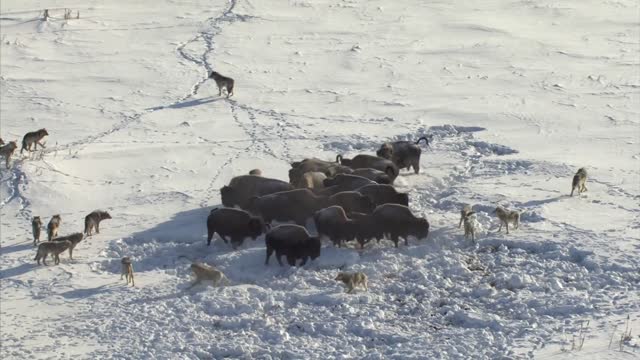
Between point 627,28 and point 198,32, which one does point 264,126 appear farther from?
point 627,28

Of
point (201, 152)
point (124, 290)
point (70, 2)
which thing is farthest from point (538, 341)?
point (70, 2)

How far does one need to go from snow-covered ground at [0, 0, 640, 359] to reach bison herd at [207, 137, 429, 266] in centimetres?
33

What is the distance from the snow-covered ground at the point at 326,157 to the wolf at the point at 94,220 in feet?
1.23

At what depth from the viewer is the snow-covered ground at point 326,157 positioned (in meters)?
15.9

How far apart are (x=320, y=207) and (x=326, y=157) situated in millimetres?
4801

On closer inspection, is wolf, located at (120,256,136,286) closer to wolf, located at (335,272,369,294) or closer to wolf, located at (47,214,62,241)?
wolf, located at (47,214,62,241)

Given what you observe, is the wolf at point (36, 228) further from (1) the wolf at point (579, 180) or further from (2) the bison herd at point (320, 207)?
(1) the wolf at point (579, 180)

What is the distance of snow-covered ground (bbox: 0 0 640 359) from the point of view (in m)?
15.9

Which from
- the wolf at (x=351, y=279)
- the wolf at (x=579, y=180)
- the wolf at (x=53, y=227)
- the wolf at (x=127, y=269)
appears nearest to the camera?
the wolf at (x=351, y=279)

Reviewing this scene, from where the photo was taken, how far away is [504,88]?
98.6 feet

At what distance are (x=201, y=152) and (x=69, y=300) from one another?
7912mm

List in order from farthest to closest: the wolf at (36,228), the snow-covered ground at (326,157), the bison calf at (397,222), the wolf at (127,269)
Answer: the wolf at (36,228)
the bison calf at (397,222)
the wolf at (127,269)
the snow-covered ground at (326,157)

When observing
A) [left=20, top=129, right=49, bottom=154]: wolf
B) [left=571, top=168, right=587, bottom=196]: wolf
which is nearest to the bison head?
[left=571, top=168, right=587, bottom=196]: wolf

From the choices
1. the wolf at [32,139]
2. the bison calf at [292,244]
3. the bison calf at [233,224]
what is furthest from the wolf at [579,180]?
the wolf at [32,139]
